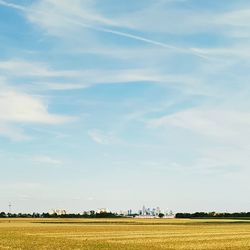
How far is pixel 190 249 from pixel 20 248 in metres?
14.1

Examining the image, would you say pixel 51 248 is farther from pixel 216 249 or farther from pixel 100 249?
pixel 216 249

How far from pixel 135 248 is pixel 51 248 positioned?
22.8ft

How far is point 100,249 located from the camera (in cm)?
4044

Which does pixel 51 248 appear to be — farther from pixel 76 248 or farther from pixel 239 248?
pixel 239 248

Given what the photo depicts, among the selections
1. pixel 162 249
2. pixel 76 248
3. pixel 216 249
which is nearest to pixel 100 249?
pixel 76 248

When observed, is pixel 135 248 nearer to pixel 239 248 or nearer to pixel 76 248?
pixel 76 248

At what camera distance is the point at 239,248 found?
41469mm

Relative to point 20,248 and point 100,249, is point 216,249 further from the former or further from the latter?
point 20,248

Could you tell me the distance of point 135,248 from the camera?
41.5 metres

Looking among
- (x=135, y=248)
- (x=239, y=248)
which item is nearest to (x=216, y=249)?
(x=239, y=248)

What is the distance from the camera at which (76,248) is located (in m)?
40.8

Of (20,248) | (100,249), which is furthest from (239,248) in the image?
(20,248)

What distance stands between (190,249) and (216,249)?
214cm

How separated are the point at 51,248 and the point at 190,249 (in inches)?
453
